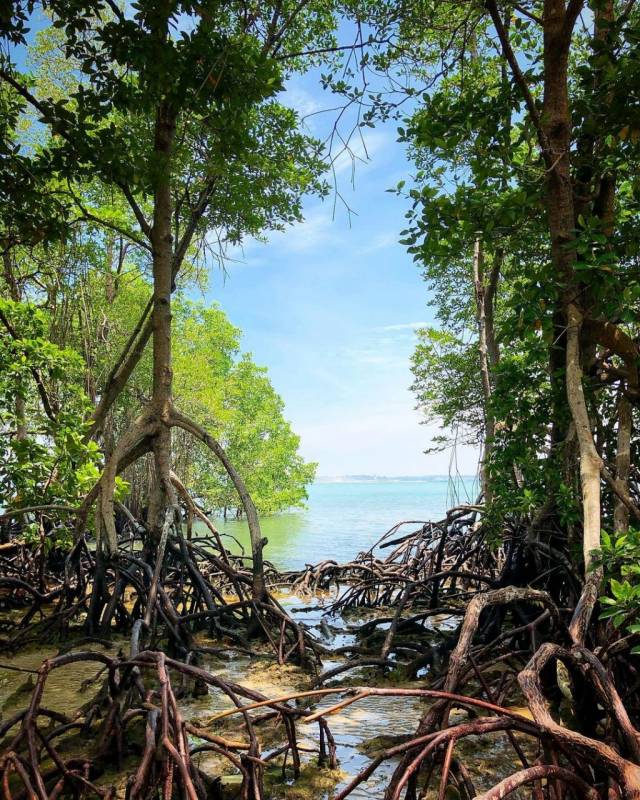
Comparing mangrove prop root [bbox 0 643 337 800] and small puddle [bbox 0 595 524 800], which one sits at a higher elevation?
mangrove prop root [bbox 0 643 337 800]

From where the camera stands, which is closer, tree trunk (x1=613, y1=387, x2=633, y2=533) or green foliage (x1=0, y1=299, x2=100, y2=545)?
tree trunk (x1=613, y1=387, x2=633, y2=533)

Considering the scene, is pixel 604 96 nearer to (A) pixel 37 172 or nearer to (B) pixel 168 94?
(B) pixel 168 94

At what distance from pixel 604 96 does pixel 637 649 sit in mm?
2722

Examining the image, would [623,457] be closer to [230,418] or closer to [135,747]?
[135,747]

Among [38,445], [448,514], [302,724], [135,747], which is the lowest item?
[302,724]

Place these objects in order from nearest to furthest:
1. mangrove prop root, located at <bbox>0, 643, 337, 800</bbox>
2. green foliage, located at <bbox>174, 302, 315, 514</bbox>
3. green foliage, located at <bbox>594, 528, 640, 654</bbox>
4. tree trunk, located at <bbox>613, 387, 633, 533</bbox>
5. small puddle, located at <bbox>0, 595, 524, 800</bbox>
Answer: mangrove prop root, located at <bbox>0, 643, 337, 800</bbox> < green foliage, located at <bbox>594, 528, 640, 654</bbox> < small puddle, located at <bbox>0, 595, 524, 800</bbox> < tree trunk, located at <bbox>613, 387, 633, 533</bbox> < green foliage, located at <bbox>174, 302, 315, 514</bbox>

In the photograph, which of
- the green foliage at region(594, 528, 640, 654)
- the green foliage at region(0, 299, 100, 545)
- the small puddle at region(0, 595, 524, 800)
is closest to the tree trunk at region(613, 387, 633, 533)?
the green foliage at region(594, 528, 640, 654)

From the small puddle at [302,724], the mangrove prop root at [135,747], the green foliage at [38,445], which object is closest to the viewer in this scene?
the mangrove prop root at [135,747]

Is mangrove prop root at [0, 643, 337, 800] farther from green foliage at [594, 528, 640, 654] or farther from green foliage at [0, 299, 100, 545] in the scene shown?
green foliage at [0, 299, 100, 545]

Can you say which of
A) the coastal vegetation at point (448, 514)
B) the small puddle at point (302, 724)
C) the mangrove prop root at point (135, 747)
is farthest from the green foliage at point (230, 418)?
the mangrove prop root at point (135, 747)

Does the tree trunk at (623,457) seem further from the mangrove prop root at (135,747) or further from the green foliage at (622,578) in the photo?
the mangrove prop root at (135,747)

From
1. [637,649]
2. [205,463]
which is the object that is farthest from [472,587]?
[205,463]

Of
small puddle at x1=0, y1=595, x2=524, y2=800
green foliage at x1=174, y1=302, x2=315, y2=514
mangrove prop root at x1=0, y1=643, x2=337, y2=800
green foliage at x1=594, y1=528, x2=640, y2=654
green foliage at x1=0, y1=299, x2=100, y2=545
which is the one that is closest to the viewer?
mangrove prop root at x1=0, y1=643, x2=337, y2=800

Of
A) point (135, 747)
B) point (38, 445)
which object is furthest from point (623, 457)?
point (38, 445)
